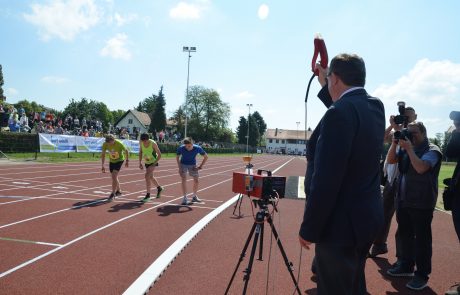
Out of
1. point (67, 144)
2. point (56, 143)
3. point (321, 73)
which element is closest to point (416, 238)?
point (321, 73)

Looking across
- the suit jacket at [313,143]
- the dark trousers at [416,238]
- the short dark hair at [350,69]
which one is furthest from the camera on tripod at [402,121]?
the short dark hair at [350,69]

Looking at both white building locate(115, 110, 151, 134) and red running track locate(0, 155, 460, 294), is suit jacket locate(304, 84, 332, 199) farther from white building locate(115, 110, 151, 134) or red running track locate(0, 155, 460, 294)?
white building locate(115, 110, 151, 134)

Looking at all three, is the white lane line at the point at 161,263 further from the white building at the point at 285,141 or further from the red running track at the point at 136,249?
the white building at the point at 285,141

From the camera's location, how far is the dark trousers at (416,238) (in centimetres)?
454

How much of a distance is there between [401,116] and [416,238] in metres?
1.55

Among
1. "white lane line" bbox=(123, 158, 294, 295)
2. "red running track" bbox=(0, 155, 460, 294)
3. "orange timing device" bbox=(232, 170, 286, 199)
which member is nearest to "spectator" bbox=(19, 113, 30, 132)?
"red running track" bbox=(0, 155, 460, 294)

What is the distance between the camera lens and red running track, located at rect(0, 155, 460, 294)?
4.34m

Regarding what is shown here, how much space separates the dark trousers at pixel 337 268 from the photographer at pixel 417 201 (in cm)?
241

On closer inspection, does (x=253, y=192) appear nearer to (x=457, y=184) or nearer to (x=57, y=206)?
(x=457, y=184)

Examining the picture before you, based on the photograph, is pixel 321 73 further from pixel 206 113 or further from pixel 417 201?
pixel 206 113

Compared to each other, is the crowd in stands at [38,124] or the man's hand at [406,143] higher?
the crowd in stands at [38,124]

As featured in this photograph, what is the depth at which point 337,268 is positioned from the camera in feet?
7.57

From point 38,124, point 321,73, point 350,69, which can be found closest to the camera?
point 350,69

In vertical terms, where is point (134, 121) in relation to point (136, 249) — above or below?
above
